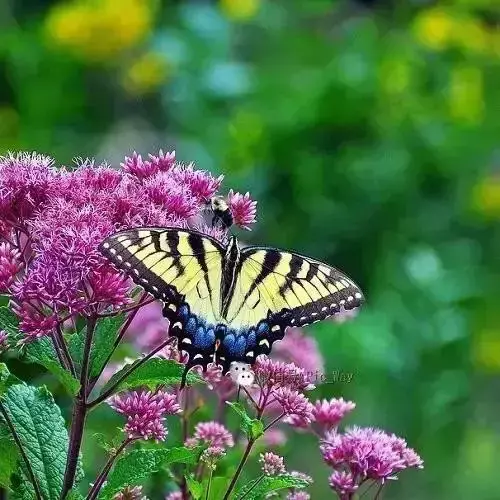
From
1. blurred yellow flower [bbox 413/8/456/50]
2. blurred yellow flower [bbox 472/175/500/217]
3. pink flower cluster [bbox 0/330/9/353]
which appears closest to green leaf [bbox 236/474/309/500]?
pink flower cluster [bbox 0/330/9/353]

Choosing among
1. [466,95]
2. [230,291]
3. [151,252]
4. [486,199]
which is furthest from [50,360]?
[466,95]

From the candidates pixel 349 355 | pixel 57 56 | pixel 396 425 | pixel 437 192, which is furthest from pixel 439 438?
pixel 57 56

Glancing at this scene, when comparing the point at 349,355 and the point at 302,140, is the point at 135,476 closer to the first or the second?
A: the point at 349,355

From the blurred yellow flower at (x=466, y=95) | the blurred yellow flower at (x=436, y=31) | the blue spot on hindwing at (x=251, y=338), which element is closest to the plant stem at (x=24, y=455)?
the blue spot on hindwing at (x=251, y=338)

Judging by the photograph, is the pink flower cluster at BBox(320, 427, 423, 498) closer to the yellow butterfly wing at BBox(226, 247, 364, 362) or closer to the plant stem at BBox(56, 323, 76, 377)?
the yellow butterfly wing at BBox(226, 247, 364, 362)

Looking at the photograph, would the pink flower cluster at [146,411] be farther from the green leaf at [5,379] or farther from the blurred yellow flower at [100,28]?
the blurred yellow flower at [100,28]

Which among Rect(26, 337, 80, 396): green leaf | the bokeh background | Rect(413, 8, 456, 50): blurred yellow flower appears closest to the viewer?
Rect(26, 337, 80, 396): green leaf
